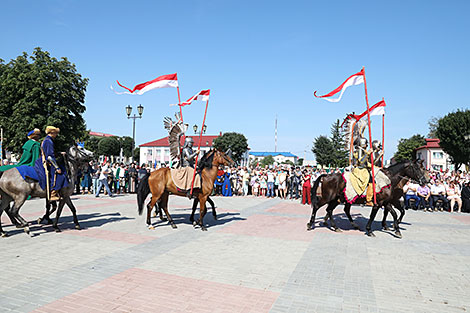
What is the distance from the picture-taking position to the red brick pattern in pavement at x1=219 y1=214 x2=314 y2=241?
28.4 feet

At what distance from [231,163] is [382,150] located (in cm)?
468

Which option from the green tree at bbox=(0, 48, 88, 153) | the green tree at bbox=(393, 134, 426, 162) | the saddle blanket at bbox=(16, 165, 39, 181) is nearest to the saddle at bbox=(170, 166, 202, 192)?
the saddle blanket at bbox=(16, 165, 39, 181)

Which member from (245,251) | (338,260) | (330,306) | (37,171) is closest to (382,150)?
(338,260)

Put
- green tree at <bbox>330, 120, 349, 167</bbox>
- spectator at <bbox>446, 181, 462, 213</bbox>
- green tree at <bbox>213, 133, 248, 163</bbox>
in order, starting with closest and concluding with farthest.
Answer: spectator at <bbox>446, 181, 462, 213</bbox> → green tree at <bbox>330, 120, 349, 167</bbox> → green tree at <bbox>213, 133, 248, 163</bbox>

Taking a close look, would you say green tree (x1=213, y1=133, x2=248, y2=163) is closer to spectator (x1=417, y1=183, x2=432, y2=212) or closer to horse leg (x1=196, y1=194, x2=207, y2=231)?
spectator (x1=417, y1=183, x2=432, y2=212)

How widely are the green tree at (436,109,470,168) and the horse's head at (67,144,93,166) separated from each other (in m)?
50.3

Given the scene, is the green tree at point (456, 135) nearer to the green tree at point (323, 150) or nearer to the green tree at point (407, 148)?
the green tree at point (323, 150)

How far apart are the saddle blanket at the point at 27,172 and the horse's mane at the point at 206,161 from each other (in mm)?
4350

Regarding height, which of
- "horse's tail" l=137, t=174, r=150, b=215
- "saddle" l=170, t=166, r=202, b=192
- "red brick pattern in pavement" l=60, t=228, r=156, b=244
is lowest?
"red brick pattern in pavement" l=60, t=228, r=156, b=244

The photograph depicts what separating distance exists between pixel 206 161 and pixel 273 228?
9.83ft

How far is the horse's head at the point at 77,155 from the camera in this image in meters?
8.56

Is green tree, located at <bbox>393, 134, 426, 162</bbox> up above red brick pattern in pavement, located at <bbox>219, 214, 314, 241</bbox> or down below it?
above

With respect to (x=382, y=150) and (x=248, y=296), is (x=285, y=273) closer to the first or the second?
(x=248, y=296)

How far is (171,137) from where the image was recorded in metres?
10.0
